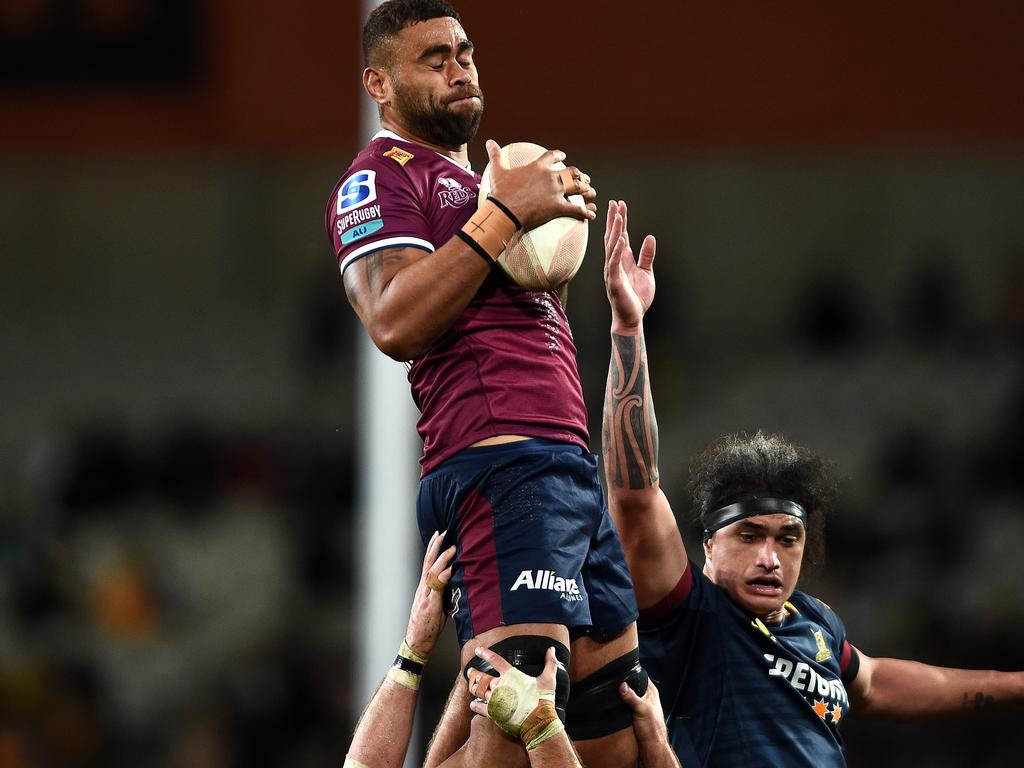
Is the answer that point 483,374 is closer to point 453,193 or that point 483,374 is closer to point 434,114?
point 453,193

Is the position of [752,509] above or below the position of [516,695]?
above

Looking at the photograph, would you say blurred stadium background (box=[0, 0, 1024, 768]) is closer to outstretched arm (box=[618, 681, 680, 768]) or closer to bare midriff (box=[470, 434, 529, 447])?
outstretched arm (box=[618, 681, 680, 768])

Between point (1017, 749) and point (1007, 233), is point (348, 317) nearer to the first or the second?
point (1007, 233)

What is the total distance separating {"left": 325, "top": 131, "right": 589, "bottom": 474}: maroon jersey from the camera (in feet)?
12.0

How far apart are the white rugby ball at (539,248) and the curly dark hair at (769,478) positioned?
49.9 inches

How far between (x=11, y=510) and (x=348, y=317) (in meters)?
2.97

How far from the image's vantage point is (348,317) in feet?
42.4

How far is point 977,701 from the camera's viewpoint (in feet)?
16.1

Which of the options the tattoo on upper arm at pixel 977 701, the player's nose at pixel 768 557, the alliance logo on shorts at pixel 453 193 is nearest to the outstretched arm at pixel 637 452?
the player's nose at pixel 768 557

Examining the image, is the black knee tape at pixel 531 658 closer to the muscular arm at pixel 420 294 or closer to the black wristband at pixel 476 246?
the muscular arm at pixel 420 294

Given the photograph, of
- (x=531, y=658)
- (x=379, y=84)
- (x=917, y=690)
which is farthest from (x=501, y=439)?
(x=917, y=690)

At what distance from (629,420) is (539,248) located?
2.95 ft

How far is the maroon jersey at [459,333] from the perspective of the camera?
3660 mm

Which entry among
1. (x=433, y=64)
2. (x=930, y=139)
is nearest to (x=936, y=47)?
(x=930, y=139)
